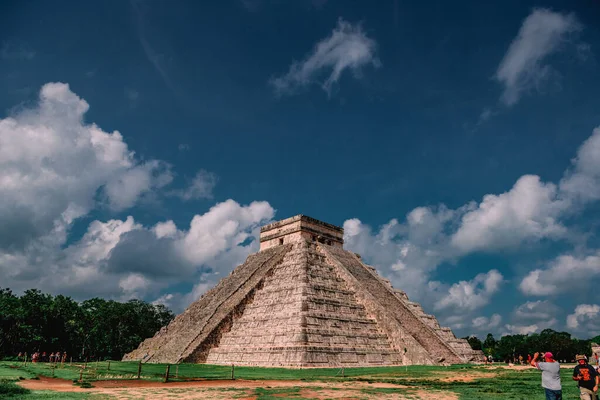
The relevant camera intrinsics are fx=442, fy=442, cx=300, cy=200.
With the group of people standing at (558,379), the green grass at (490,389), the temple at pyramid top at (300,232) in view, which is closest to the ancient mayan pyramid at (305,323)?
the temple at pyramid top at (300,232)

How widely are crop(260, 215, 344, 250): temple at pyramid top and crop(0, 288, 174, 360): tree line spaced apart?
845 inches

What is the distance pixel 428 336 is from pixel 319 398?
57.9 feet

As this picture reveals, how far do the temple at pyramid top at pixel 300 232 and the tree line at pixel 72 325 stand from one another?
2145 cm

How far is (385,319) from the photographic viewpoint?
25969 millimetres

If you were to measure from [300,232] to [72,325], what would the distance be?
25984 mm

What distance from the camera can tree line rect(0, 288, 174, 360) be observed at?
38625 millimetres

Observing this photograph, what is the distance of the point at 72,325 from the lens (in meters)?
43.8

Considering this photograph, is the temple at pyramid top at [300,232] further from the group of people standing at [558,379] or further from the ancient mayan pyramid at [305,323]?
the group of people standing at [558,379]

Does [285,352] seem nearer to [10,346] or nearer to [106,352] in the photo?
[10,346]

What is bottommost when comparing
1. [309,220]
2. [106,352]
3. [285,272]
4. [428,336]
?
[106,352]

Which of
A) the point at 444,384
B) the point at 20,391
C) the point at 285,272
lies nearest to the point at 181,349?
the point at 285,272

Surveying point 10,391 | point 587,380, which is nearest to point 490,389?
point 587,380

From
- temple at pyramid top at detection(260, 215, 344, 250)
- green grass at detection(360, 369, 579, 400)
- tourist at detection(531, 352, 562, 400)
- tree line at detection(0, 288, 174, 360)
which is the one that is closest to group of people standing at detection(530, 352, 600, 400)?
tourist at detection(531, 352, 562, 400)

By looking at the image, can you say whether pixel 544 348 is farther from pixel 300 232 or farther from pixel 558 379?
pixel 558 379
